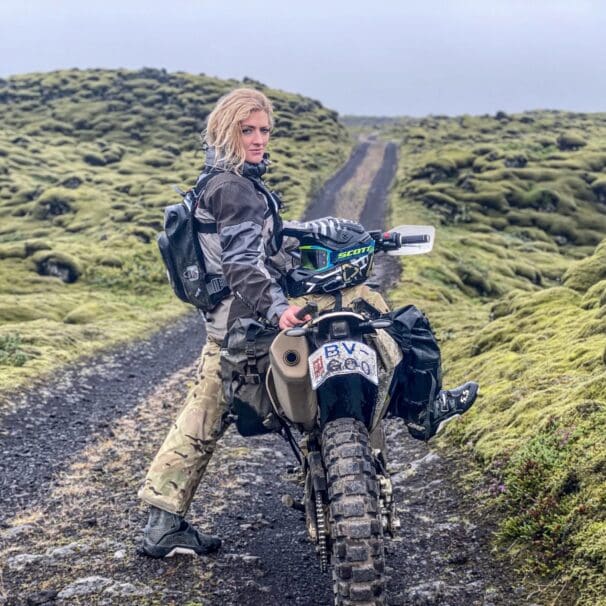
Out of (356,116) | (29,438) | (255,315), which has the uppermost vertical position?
(255,315)

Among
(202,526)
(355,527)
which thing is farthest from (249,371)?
A: (202,526)

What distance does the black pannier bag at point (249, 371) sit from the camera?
5.24 meters

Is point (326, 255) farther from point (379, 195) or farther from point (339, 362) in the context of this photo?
point (379, 195)

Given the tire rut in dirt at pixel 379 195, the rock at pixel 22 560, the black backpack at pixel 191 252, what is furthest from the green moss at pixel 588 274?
the tire rut in dirt at pixel 379 195

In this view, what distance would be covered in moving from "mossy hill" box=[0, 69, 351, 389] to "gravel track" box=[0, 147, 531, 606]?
344 cm

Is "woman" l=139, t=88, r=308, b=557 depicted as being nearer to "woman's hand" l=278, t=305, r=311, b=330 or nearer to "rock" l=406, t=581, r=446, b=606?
"woman's hand" l=278, t=305, r=311, b=330

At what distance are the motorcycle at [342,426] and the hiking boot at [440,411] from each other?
26.6 inches

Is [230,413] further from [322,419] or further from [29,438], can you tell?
[29,438]

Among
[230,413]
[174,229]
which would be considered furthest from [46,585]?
[174,229]

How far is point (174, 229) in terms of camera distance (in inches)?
217

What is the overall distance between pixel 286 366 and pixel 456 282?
2346cm

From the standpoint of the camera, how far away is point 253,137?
5.42 meters

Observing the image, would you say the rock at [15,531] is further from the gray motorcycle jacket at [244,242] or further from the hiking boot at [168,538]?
the gray motorcycle jacket at [244,242]

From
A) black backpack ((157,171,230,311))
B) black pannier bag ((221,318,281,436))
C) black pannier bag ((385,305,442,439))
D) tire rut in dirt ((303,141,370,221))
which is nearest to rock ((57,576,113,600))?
black pannier bag ((221,318,281,436))
